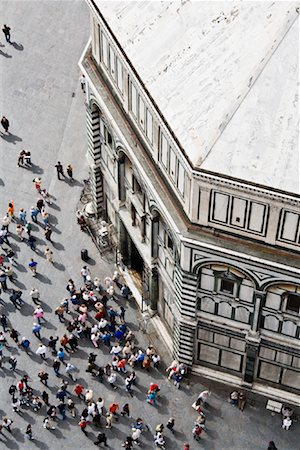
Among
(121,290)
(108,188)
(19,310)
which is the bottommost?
(19,310)

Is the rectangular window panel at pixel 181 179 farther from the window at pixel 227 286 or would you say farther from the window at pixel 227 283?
the window at pixel 227 286

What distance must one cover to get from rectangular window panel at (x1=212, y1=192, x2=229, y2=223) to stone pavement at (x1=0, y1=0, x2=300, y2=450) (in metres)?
16.2

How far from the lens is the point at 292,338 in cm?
6719

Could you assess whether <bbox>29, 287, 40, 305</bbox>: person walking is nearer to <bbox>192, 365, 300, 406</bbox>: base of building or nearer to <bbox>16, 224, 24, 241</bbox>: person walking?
<bbox>16, 224, 24, 241</bbox>: person walking

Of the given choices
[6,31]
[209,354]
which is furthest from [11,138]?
[209,354]

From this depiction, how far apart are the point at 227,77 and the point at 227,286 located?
13.2m

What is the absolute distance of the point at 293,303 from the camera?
2539 inches

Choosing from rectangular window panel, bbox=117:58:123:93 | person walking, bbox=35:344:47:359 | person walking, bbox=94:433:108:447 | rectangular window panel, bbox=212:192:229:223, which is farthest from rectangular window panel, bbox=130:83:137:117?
person walking, bbox=94:433:108:447

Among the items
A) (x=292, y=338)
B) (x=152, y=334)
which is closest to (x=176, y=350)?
(x=152, y=334)

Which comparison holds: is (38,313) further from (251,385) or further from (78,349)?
(251,385)

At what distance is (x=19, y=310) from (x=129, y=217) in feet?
36.0

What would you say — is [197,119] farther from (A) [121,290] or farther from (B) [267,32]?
(A) [121,290]

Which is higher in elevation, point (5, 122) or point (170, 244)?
point (5, 122)

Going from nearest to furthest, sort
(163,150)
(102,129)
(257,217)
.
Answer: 1. (257,217)
2. (163,150)
3. (102,129)
